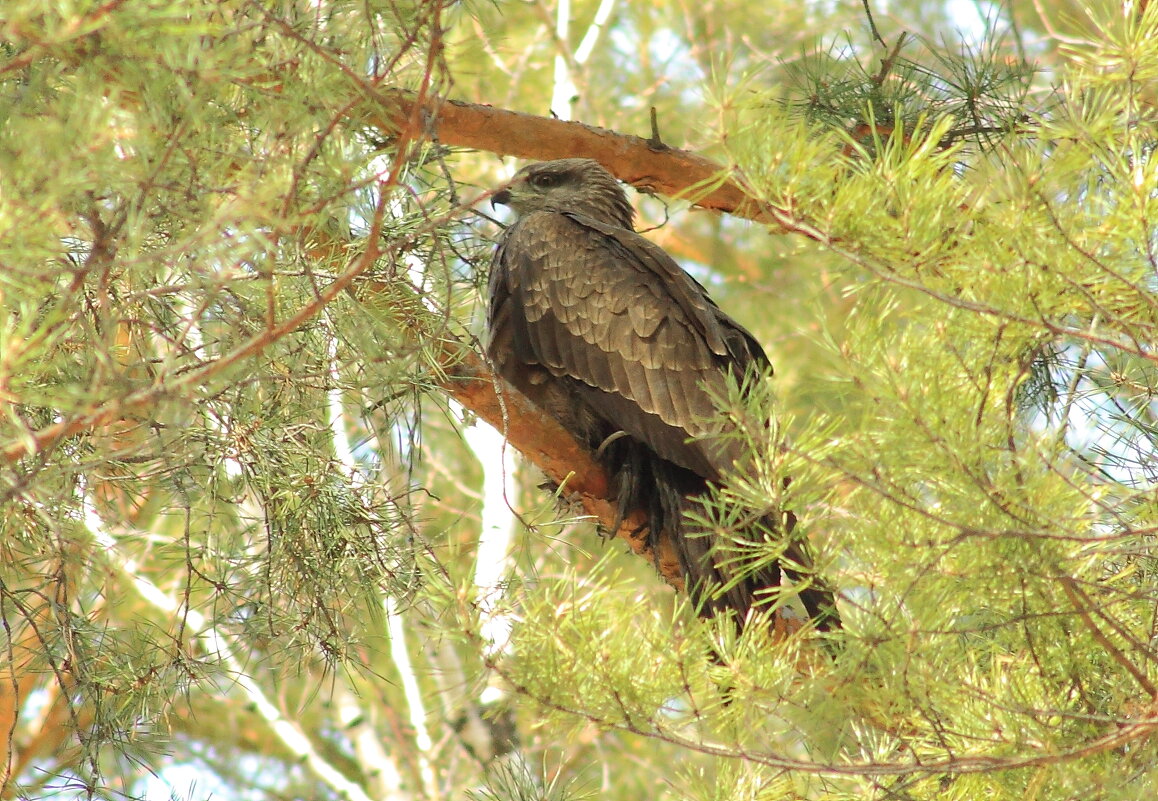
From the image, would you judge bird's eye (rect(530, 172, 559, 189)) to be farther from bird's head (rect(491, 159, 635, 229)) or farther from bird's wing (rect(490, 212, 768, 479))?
bird's wing (rect(490, 212, 768, 479))

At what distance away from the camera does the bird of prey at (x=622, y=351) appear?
12.4 ft

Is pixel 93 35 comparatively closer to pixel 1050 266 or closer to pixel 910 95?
pixel 1050 266

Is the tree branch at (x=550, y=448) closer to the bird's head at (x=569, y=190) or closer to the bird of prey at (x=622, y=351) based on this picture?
the bird of prey at (x=622, y=351)

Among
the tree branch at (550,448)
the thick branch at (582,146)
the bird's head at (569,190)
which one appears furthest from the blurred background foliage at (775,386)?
the bird's head at (569,190)

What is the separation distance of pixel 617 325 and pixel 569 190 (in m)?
0.99

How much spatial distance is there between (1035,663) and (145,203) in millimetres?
2063

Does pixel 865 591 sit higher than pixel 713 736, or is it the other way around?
pixel 865 591

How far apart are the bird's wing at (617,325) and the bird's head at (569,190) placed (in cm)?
47

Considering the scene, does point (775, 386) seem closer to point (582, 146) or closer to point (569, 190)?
point (582, 146)

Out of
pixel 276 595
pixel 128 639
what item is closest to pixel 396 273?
pixel 276 595

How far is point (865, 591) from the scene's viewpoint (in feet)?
8.72

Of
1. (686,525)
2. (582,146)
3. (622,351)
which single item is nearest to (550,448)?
(622,351)

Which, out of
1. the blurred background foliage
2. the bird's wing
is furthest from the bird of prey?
the blurred background foliage

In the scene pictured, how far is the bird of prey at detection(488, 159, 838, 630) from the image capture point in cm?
379
